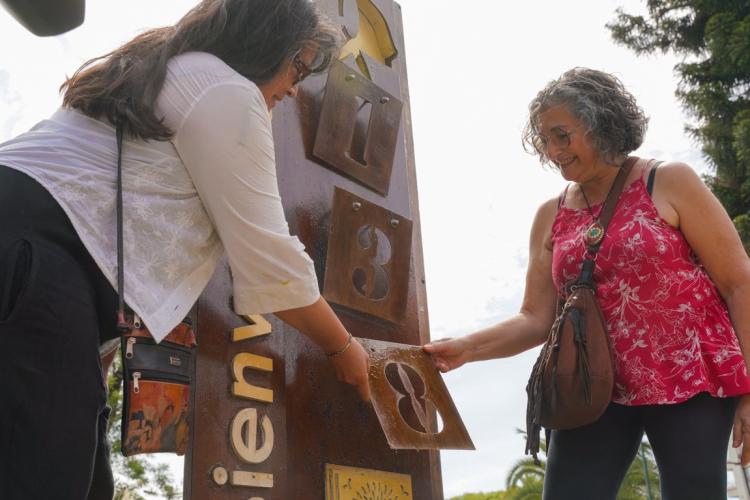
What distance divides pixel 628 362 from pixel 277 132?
1521mm

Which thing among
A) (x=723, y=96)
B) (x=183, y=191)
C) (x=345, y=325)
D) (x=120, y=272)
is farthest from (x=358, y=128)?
(x=723, y=96)

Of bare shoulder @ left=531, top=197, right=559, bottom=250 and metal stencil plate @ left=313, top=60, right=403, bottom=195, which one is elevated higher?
metal stencil plate @ left=313, top=60, right=403, bottom=195

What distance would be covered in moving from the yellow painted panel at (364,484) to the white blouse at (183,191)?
3.32ft

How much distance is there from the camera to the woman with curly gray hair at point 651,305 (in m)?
2.49

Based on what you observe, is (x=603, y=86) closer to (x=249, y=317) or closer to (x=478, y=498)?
(x=249, y=317)

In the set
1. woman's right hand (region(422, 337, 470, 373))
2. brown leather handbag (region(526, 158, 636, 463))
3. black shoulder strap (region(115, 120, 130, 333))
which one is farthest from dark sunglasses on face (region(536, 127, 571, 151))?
black shoulder strap (region(115, 120, 130, 333))

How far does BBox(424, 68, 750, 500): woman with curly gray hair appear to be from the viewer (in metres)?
2.49

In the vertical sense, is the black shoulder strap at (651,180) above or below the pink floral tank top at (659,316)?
above

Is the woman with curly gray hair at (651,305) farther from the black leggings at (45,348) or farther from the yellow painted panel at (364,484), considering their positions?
the black leggings at (45,348)

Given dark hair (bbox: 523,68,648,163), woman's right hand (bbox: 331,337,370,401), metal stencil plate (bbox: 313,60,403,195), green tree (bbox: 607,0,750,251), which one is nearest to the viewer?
woman's right hand (bbox: 331,337,370,401)

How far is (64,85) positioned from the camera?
6.79ft

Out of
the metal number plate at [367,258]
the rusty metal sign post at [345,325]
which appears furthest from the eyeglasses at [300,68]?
the metal number plate at [367,258]

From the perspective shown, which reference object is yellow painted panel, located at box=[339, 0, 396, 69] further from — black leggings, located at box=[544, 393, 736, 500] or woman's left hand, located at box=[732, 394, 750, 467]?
woman's left hand, located at box=[732, 394, 750, 467]

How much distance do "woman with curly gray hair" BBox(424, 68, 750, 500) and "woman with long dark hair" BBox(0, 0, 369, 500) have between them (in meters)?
0.96
